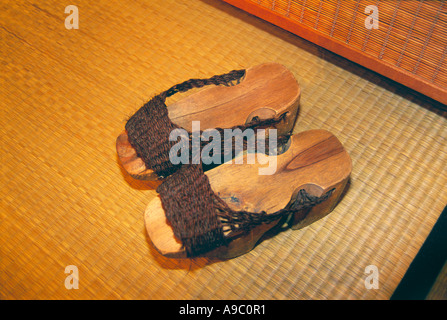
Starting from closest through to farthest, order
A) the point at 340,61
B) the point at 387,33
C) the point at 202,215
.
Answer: the point at 202,215 < the point at 387,33 < the point at 340,61

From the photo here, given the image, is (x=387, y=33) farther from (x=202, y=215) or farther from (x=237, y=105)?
(x=202, y=215)

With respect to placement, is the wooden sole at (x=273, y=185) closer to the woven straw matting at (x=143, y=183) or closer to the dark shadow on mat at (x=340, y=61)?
the woven straw matting at (x=143, y=183)

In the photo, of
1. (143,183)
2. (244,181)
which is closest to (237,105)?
(244,181)

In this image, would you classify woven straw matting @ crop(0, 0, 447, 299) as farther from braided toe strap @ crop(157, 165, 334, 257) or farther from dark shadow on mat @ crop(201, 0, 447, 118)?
braided toe strap @ crop(157, 165, 334, 257)

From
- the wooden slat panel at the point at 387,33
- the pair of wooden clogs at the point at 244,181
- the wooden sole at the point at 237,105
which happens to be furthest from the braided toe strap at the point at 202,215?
the wooden slat panel at the point at 387,33

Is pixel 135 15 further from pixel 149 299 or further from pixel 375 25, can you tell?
pixel 149 299

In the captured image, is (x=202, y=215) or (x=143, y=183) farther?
(x=143, y=183)

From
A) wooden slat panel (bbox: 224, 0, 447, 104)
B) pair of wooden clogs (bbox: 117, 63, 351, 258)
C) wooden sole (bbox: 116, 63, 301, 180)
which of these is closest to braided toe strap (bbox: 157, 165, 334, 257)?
pair of wooden clogs (bbox: 117, 63, 351, 258)
